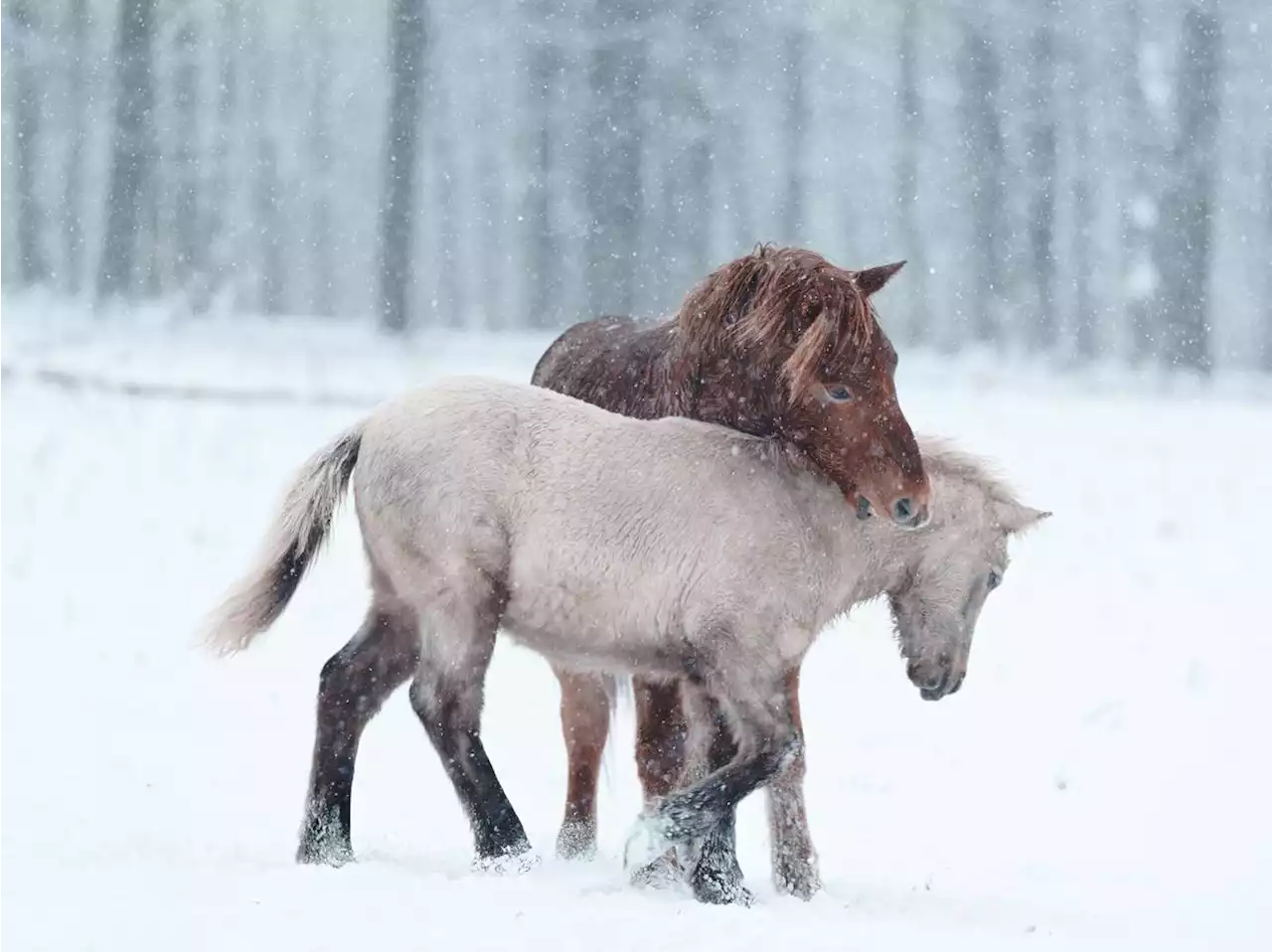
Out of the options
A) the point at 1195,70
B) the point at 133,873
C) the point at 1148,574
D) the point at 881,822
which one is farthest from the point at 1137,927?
the point at 1195,70

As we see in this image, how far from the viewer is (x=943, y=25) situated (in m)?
24.1

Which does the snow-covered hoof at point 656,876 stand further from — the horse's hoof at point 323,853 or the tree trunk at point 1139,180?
the tree trunk at point 1139,180

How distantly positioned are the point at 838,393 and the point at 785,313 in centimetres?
32

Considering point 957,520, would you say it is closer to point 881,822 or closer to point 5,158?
point 881,822

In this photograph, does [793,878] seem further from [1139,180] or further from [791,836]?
[1139,180]

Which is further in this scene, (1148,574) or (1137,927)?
(1148,574)

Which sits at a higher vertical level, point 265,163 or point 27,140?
point 27,140

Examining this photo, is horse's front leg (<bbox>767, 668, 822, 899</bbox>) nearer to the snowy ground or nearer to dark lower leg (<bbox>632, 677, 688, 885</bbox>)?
the snowy ground

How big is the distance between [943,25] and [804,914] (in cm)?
2126

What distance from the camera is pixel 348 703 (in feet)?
17.9

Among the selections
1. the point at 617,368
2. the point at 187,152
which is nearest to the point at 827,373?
the point at 617,368

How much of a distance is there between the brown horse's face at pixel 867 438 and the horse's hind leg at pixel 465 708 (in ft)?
3.81

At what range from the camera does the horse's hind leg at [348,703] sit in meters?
5.38

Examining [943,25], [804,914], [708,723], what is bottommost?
[804,914]
